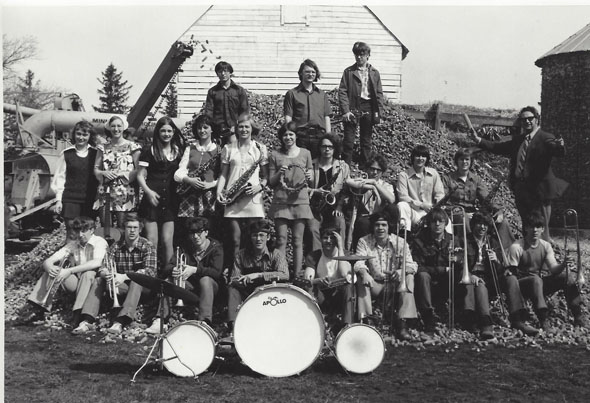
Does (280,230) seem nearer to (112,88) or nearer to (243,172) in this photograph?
(243,172)

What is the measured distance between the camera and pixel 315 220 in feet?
21.7

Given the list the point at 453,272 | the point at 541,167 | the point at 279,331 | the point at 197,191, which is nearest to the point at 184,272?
the point at 197,191

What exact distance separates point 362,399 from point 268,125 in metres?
5.85

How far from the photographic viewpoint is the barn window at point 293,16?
1526cm

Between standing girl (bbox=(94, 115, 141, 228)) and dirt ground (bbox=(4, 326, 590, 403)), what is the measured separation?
4.60 feet

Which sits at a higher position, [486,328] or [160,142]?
[160,142]

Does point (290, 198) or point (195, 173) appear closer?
point (290, 198)

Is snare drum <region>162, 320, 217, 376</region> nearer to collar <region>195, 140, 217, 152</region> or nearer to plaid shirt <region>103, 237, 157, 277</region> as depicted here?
plaid shirt <region>103, 237, 157, 277</region>

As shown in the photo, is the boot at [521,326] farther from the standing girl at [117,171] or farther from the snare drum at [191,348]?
the standing girl at [117,171]

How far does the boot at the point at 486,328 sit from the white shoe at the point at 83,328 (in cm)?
337

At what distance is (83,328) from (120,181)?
1406 mm

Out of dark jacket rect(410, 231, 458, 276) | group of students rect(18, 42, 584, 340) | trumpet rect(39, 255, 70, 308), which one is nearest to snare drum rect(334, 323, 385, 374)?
group of students rect(18, 42, 584, 340)

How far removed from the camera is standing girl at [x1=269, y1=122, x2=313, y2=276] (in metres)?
6.37

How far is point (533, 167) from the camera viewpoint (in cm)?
695
